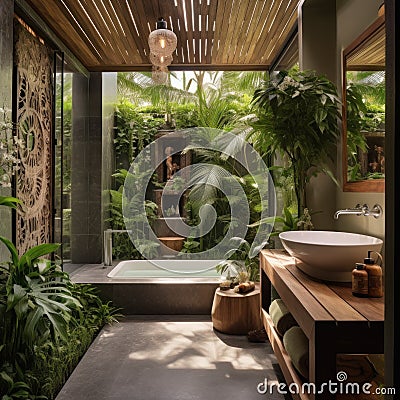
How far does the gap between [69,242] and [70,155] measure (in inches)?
Answer: 39.6

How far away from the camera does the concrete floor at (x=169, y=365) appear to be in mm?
2643

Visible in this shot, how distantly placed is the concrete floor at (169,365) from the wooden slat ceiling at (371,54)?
1.99 metres

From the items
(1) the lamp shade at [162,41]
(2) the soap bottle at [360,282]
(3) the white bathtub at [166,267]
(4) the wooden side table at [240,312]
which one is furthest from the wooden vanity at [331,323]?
(3) the white bathtub at [166,267]

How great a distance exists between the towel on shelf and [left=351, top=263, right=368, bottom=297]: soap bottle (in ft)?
1.23

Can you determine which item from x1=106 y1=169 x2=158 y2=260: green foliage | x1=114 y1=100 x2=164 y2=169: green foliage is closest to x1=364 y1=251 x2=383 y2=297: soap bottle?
x1=106 y1=169 x2=158 y2=260: green foliage

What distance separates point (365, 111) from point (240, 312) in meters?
1.95

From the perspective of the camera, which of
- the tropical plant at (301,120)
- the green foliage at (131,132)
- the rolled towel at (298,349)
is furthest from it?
the green foliage at (131,132)

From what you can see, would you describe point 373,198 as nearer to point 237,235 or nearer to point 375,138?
point 375,138

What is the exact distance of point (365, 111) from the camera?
2.49 metres

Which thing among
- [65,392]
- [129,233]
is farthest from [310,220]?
[129,233]

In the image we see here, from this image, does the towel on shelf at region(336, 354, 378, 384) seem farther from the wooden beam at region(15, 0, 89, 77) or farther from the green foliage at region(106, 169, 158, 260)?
the green foliage at region(106, 169, 158, 260)

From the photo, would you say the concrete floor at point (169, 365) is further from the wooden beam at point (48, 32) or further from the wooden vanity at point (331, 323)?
the wooden beam at point (48, 32)

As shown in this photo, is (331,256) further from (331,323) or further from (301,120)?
(301,120)

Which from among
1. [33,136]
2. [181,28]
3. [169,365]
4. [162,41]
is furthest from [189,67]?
[169,365]
